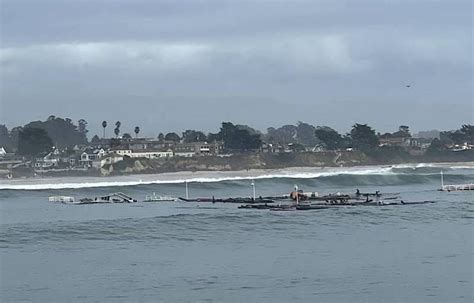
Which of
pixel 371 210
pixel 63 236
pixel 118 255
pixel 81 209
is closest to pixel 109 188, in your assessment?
pixel 81 209

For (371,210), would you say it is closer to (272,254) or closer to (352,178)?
(272,254)

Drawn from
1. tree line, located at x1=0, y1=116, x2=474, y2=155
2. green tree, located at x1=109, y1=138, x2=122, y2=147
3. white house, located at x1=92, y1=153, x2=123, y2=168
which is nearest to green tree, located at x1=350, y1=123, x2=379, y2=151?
tree line, located at x1=0, y1=116, x2=474, y2=155

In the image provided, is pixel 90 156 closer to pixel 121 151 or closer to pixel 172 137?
pixel 121 151

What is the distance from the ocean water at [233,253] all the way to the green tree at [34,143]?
7091 cm

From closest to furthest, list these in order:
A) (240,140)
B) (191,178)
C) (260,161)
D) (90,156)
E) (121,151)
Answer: (191,178) < (90,156) < (121,151) < (260,161) < (240,140)

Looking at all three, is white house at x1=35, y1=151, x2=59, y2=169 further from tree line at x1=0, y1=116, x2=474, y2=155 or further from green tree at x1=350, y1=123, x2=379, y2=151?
green tree at x1=350, y1=123, x2=379, y2=151

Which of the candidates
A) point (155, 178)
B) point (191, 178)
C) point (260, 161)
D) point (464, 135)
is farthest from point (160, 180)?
point (464, 135)

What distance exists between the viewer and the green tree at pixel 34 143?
5167 inches

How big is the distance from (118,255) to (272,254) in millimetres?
A: 5094

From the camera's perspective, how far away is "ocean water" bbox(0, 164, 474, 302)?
2547 cm

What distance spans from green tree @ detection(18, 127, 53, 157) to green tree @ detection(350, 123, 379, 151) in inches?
1833

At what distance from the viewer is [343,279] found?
27125 millimetres

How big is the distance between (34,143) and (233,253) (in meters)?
102

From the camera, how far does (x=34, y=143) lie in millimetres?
132125
